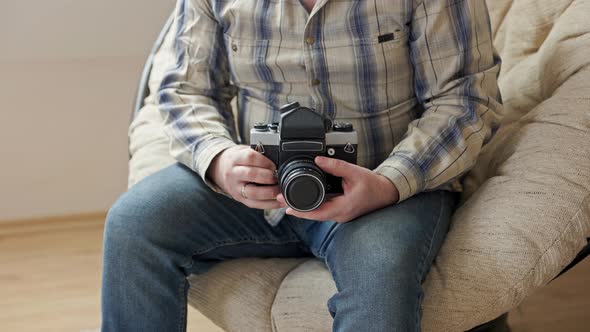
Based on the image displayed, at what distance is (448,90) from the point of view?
119 cm

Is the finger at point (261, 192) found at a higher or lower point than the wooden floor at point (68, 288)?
higher

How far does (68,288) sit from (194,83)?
851 mm

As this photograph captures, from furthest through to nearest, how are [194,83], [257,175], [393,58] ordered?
[194,83]
[393,58]
[257,175]

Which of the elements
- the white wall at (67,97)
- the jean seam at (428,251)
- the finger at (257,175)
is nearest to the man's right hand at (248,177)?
the finger at (257,175)

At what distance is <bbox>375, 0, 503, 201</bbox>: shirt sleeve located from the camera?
115cm

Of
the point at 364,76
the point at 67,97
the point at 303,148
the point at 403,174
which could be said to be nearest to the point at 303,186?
the point at 303,148

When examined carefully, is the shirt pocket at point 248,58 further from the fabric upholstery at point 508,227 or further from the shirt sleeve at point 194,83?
the fabric upholstery at point 508,227

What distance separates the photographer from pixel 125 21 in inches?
79.8

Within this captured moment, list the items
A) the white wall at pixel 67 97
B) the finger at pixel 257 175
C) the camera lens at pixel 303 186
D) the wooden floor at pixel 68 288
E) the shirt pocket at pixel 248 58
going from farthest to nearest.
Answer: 1. the white wall at pixel 67 97
2. the wooden floor at pixel 68 288
3. the shirt pocket at pixel 248 58
4. the finger at pixel 257 175
5. the camera lens at pixel 303 186

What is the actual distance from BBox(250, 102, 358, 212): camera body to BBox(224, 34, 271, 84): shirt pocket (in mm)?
206

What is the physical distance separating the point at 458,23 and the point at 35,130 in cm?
138

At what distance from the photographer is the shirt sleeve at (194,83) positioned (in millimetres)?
1269

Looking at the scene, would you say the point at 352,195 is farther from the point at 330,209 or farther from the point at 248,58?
the point at 248,58

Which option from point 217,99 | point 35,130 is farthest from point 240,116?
point 35,130
